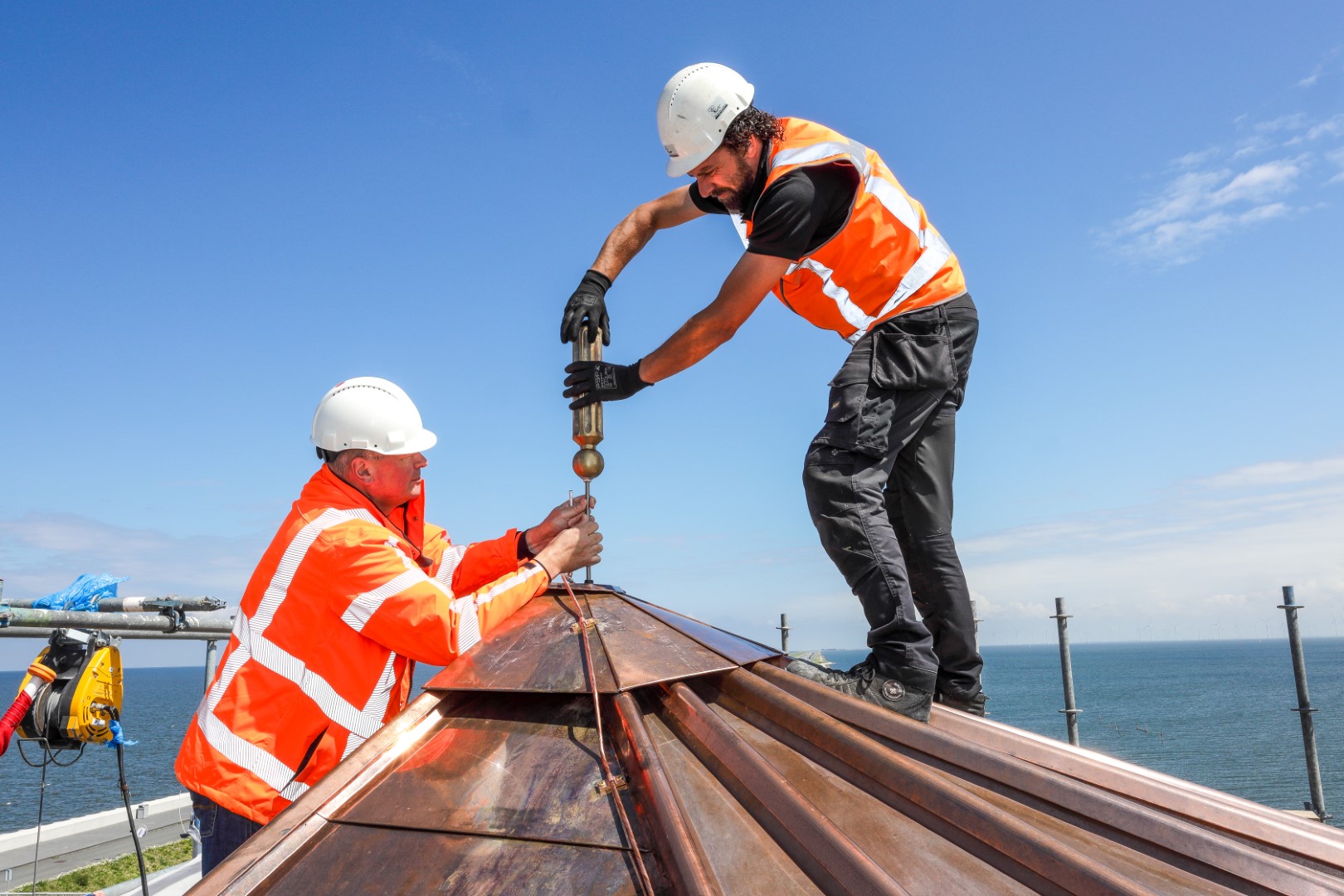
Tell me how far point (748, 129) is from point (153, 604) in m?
6.62

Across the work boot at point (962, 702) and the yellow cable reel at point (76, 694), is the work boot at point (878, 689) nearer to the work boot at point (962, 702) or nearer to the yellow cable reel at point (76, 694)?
the work boot at point (962, 702)

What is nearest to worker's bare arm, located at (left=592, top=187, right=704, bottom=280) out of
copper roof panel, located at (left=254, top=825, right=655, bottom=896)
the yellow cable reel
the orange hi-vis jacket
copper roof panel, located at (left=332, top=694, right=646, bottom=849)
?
the orange hi-vis jacket

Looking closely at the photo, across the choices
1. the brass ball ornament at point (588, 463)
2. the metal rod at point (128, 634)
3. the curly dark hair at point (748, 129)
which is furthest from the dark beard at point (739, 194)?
the metal rod at point (128, 634)

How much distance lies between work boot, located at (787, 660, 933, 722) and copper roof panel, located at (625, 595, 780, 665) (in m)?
0.21

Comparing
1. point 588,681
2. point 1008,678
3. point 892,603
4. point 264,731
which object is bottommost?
point 1008,678

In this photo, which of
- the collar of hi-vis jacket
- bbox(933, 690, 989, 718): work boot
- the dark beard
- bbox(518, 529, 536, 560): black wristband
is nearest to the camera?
the collar of hi-vis jacket

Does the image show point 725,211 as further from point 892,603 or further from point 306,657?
point 306,657

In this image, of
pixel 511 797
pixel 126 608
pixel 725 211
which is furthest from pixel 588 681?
pixel 126 608

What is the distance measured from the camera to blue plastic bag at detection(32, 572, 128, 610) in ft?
21.7

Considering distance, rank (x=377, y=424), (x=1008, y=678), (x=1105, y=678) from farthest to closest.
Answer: (x=1008, y=678) < (x=1105, y=678) < (x=377, y=424)

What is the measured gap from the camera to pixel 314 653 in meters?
3.23

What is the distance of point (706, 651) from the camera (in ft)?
10.6

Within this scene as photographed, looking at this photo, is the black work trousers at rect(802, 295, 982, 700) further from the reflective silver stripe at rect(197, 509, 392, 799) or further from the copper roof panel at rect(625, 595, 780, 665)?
the reflective silver stripe at rect(197, 509, 392, 799)

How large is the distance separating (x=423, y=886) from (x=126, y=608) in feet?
20.8
